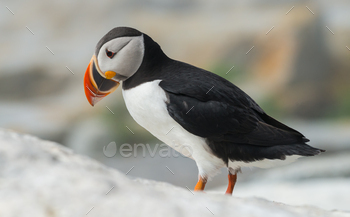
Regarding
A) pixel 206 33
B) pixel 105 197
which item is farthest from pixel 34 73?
pixel 105 197

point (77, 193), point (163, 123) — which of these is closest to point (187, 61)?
point (163, 123)

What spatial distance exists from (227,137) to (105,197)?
29.8 inches

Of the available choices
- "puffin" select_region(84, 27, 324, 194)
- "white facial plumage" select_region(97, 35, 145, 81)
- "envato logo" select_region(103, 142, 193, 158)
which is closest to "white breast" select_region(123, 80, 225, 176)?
"puffin" select_region(84, 27, 324, 194)

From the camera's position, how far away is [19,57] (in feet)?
15.3

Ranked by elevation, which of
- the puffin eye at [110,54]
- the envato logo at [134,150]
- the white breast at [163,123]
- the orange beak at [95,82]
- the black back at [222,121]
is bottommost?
the envato logo at [134,150]

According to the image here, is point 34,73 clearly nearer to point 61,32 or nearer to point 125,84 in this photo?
point 61,32

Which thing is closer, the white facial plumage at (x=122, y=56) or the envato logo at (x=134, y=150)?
the white facial plumage at (x=122, y=56)

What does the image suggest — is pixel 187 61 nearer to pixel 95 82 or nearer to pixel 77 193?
pixel 95 82

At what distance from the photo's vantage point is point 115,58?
1.56 metres

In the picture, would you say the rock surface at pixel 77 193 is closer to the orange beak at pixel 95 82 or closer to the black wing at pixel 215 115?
the black wing at pixel 215 115

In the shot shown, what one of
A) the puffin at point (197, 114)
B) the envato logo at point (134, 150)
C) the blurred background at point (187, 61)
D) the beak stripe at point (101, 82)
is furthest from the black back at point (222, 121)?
the envato logo at point (134, 150)

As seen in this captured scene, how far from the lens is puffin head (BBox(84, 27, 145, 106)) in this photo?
5.10 feet

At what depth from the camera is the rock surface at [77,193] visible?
779mm

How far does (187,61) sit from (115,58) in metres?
2.89
